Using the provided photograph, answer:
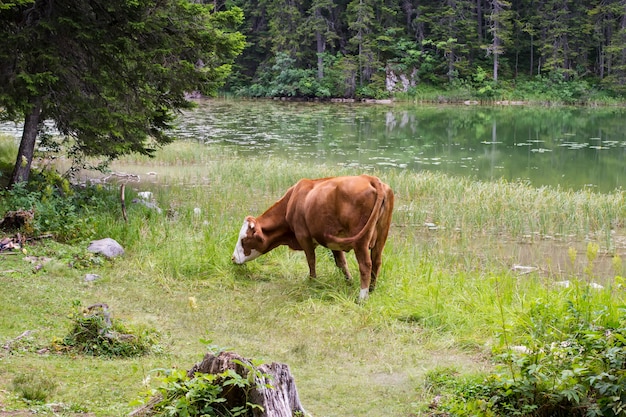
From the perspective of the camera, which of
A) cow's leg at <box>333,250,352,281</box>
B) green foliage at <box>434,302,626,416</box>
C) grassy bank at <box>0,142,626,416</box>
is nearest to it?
green foliage at <box>434,302,626,416</box>

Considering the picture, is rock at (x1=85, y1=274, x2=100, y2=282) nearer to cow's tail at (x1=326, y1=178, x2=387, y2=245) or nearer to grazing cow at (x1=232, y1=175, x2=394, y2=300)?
grazing cow at (x1=232, y1=175, x2=394, y2=300)

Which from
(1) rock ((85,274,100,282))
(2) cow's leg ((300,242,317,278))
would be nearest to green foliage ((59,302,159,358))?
(1) rock ((85,274,100,282))

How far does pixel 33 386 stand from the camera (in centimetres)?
461

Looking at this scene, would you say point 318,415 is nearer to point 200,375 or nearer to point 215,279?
point 200,375

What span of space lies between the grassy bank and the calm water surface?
773 centimetres

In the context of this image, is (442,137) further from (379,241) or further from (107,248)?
(107,248)

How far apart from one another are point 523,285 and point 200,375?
5377 millimetres

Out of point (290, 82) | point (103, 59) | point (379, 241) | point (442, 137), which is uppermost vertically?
point (103, 59)

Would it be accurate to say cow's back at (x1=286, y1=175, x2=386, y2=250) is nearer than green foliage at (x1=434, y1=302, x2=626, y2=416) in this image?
No

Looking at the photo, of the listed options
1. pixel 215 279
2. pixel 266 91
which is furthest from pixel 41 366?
pixel 266 91

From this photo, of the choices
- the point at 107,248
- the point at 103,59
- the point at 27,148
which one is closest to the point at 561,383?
the point at 107,248

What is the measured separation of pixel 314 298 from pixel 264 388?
4.45 m

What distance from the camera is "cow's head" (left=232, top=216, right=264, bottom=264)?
875 cm

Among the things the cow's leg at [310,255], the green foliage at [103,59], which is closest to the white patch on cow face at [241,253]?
the cow's leg at [310,255]
